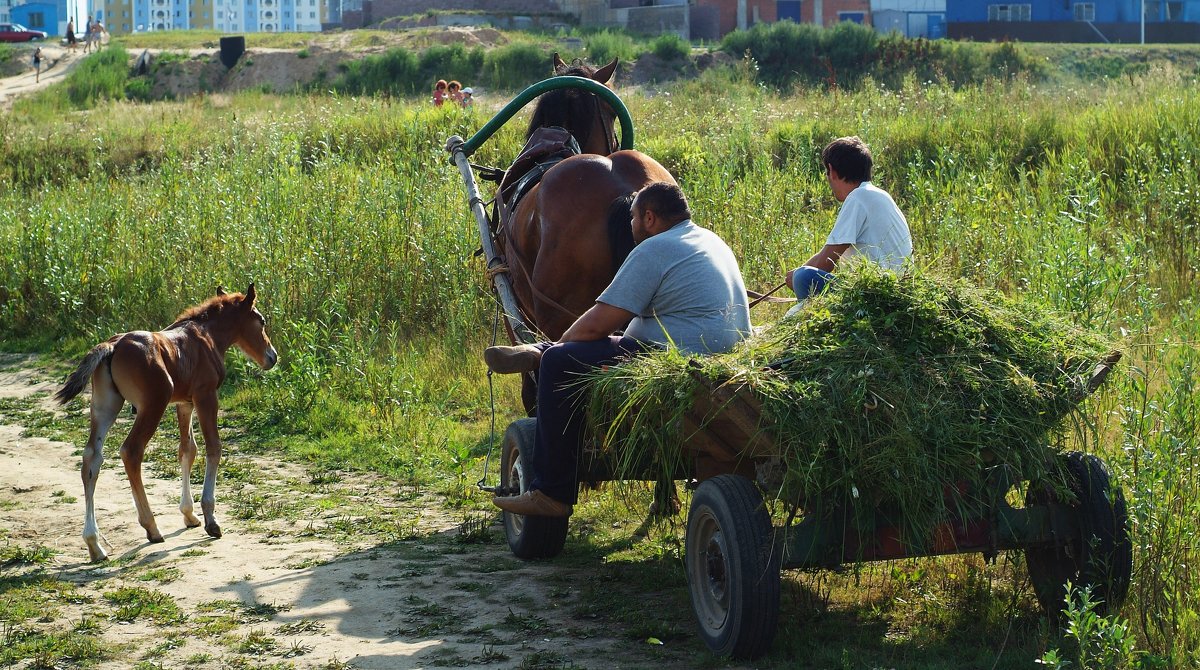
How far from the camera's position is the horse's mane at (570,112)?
25.8 ft

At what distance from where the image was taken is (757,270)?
34.4 feet

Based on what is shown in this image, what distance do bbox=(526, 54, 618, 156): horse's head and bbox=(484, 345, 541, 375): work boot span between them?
9.39ft

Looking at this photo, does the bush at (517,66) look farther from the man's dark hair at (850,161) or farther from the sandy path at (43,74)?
the man's dark hair at (850,161)

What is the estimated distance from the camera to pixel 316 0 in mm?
171625

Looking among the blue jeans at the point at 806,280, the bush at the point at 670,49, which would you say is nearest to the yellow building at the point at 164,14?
the bush at the point at 670,49

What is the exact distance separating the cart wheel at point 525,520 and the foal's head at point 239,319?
2.01 metres

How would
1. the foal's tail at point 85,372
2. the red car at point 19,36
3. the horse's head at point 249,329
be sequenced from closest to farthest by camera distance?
the foal's tail at point 85,372
the horse's head at point 249,329
the red car at point 19,36

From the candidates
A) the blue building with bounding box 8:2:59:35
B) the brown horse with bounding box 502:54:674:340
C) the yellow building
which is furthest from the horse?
the yellow building

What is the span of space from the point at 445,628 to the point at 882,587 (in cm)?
210

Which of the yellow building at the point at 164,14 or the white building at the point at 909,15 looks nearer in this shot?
the white building at the point at 909,15

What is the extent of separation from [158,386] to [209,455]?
1.80 ft

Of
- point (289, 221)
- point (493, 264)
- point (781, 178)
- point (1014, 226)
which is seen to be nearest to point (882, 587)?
point (493, 264)

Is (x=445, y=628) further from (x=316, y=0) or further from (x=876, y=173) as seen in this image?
(x=316, y=0)

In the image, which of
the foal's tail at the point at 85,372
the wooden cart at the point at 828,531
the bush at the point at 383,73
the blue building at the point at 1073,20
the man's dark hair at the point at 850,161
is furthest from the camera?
the blue building at the point at 1073,20
